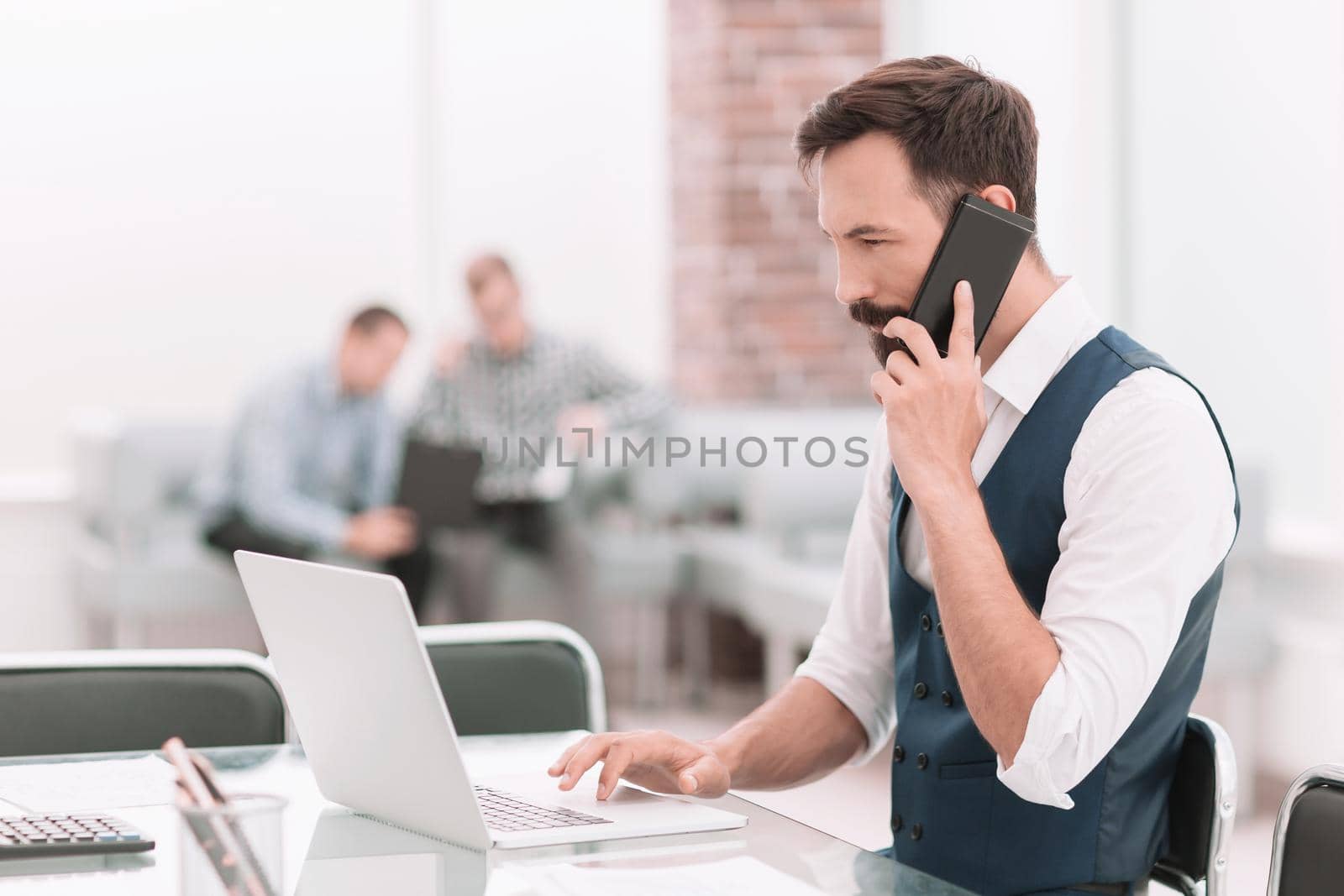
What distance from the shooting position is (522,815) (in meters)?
1.28

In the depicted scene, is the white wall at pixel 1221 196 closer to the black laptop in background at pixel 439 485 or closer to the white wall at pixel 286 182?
the white wall at pixel 286 182

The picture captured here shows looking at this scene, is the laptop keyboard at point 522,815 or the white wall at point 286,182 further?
the white wall at point 286,182

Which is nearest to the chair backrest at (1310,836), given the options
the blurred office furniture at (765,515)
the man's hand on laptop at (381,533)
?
the blurred office furniture at (765,515)

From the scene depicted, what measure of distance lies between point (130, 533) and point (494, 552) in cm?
116

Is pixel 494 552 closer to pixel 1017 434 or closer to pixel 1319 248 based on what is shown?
pixel 1319 248

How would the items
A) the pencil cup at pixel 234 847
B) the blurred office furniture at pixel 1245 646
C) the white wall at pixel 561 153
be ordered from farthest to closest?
1. the white wall at pixel 561 153
2. the blurred office furniture at pixel 1245 646
3. the pencil cup at pixel 234 847

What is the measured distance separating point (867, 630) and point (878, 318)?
14.6 inches

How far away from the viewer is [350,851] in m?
1.21

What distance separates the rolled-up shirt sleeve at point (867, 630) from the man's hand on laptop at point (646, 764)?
32cm

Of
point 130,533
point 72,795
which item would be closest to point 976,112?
point 72,795

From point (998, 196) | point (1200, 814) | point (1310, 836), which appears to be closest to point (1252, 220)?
point (998, 196)

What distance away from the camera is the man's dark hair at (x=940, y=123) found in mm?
1504

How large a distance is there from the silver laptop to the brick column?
13.6 feet

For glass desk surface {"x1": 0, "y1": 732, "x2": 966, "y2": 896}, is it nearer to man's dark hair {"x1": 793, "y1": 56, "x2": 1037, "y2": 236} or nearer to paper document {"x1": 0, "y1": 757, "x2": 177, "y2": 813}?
paper document {"x1": 0, "y1": 757, "x2": 177, "y2": 813}
